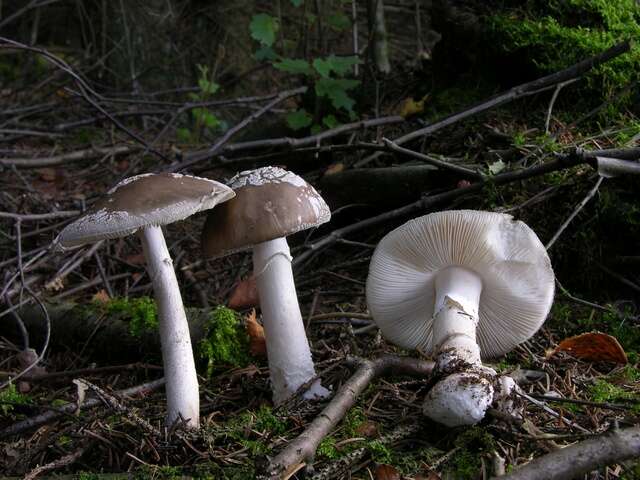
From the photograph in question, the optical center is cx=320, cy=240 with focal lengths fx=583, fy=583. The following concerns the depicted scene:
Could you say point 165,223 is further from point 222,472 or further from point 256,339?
point 256,339

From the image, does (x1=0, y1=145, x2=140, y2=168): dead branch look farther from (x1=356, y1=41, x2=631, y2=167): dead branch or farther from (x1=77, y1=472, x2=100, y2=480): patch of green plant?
(x1=77, y1=472, x2=100, y2=480): patch of green plant

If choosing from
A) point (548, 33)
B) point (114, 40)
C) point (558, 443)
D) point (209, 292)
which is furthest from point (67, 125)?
point (558, 443)

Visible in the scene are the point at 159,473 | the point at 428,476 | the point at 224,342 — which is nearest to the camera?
the point at 428,476

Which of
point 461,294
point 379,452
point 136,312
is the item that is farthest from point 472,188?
point 136,312

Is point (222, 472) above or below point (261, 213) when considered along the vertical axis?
below

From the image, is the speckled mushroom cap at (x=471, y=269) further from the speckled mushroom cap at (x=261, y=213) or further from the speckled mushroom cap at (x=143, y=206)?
the speckled mushroom cap at (x=143, y=206)

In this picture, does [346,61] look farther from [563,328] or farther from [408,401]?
[408,401]
